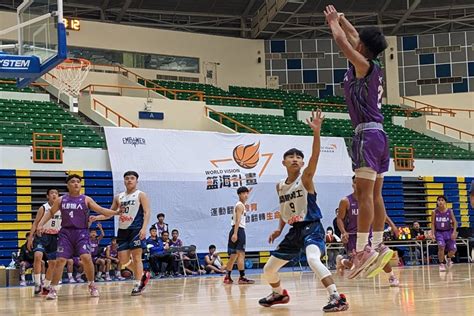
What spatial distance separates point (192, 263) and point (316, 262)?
13451mm

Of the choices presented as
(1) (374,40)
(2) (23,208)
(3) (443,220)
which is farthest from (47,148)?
(1) (374,40)

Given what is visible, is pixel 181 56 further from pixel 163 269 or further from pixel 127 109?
pixel 163 269

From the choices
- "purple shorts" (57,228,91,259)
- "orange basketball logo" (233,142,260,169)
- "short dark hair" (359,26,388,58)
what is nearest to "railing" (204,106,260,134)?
"orange basketball logo" (233,142,260,169)

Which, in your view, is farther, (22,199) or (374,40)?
(22,199)

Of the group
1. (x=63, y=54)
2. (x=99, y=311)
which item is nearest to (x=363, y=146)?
(x=99, y=311)

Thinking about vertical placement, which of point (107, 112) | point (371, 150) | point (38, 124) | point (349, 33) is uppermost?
point (107, 112)

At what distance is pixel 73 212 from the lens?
11461mm

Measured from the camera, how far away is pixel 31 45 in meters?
10.7

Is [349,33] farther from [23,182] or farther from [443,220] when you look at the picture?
[23,182]

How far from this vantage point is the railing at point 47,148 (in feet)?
67.5

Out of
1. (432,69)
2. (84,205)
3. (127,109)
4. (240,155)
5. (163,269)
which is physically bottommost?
(163,269)

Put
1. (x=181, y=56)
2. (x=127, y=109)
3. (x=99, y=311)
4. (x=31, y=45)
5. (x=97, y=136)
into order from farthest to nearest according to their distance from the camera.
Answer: (x=181, y=56) < (x=127, y=109) < (x=97, y=136) < (x=31, y=45) < (x=99, y=311)

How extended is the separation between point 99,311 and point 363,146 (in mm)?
3881

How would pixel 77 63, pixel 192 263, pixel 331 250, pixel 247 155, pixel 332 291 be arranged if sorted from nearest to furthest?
pixel 332 291, pixel 192 263, pixel 331 250, pixel 247 155, pixel 77 63
